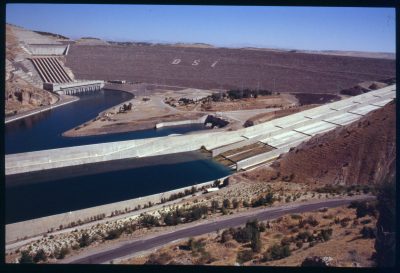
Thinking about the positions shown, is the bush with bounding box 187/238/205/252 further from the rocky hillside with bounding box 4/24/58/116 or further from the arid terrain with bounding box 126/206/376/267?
the rocky hillside with bounding box 4/24/58/116

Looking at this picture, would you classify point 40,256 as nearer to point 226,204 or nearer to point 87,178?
point 226,204

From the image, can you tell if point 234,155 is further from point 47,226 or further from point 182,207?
point 47,226

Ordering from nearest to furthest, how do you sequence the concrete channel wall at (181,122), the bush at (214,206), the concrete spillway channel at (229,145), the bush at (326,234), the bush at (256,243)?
the bush at (256,243), the bush at (326,234), the bush at (214,206), the concrete spillway channel at (229,145), the concrete channel wall at (181,122)

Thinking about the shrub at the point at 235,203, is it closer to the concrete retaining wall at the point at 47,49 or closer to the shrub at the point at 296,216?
the shrub at the point at 296,216

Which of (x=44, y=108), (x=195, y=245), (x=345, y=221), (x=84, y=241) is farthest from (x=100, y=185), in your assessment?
(x=44, y=108)

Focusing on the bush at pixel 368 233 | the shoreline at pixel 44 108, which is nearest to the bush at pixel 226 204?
the bush at pixel 368 233

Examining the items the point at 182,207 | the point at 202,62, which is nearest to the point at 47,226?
the point at 182,207
